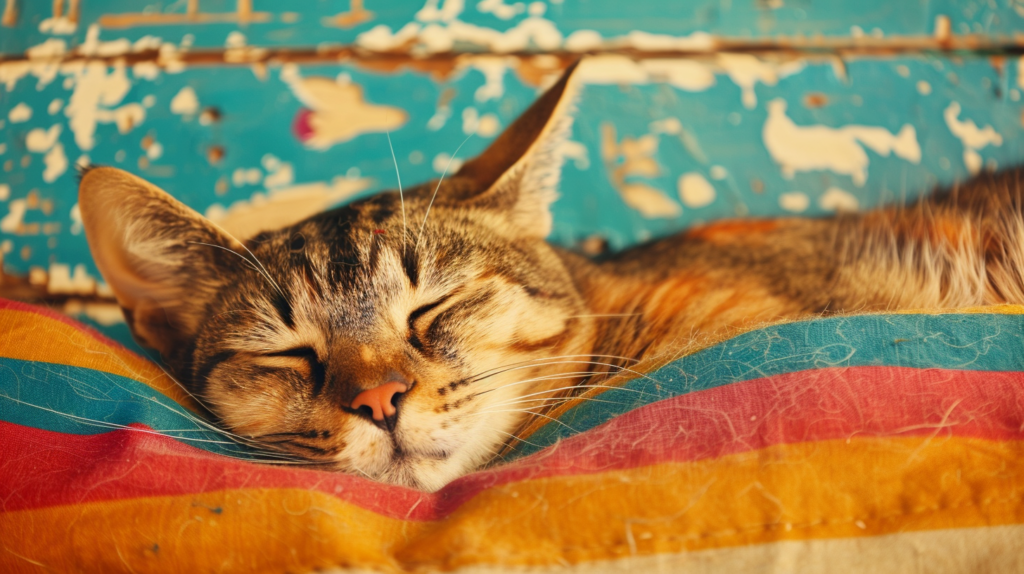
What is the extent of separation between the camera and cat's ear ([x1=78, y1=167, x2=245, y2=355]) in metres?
0.95

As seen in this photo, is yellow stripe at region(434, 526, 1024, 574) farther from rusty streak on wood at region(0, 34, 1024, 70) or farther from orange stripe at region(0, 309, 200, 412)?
rusty streak on wood at region(0, 34, 1024, 70)

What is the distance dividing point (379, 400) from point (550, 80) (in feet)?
3.56

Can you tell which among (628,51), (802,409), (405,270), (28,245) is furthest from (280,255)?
(628,51)

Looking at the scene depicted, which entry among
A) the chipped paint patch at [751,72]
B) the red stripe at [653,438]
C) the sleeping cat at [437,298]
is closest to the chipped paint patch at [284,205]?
the sleeping cat at [437,298]

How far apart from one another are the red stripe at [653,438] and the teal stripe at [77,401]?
26 millimetres

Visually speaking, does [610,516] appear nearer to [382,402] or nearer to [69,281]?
[382,402]

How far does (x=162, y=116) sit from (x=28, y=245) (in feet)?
1.48

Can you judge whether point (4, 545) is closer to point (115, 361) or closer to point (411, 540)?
point (115, 361)

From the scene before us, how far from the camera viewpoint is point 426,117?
1.58 meters

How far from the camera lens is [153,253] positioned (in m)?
1.03

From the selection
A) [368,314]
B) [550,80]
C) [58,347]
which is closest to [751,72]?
[550,80]

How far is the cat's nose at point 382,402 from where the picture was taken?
803 mm

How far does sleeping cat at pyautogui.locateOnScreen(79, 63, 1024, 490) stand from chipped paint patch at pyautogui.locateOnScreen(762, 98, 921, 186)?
1.28 ft

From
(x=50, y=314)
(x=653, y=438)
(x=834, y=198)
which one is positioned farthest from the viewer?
(x=834, y=198)
